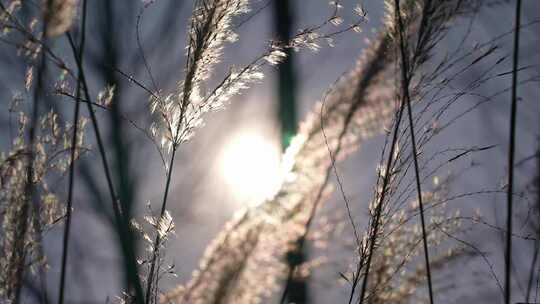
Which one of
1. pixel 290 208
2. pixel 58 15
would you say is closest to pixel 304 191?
pixel 290 208

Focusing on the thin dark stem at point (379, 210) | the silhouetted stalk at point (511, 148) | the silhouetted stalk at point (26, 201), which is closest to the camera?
the silhouetted stalk at point (511, 148)

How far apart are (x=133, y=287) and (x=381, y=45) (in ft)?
2.40

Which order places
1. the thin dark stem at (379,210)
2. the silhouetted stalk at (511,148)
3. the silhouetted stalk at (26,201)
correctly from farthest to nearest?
the silhouetted stalk at (26,201) < the thin dark stem at (379,210) < the silhouetted stalk at (511,148)

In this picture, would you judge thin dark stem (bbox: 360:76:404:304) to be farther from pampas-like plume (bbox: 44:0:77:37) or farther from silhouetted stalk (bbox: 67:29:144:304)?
pampas-like plume (bbox: 44:0:77:37)

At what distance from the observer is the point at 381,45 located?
4.64ft

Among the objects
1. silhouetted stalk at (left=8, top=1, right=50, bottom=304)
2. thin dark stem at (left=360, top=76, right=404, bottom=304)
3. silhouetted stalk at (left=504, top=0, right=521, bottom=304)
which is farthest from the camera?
silhouetted stalk at (left=8, top=1, right=50, bottom=304)

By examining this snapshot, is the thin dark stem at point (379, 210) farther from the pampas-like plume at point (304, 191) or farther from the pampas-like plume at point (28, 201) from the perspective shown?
the pampas-like plume at point (28, 201)

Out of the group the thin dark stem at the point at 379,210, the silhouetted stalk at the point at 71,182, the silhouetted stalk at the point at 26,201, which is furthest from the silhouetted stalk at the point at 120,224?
the thin dark stem at the point at 379,210

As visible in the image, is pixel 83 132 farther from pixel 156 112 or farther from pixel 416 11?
pixel 416 11

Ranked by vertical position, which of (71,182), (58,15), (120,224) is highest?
(58,15)

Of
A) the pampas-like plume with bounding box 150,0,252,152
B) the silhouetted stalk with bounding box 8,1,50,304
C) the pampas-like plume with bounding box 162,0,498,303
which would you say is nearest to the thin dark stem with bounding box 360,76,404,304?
the pampas-like plume with bounding box 162,0,498,303

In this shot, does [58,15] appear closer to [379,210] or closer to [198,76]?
[198,76]

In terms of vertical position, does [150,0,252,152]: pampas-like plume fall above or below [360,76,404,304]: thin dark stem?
above

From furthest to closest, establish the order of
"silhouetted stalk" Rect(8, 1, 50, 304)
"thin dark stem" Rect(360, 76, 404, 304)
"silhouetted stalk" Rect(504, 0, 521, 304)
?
1. "silhouetted stalk" Rect(8, 1, 50, 304)
2. "thin dark stem" Rect(360, 76, 404, 304)
3. "silhouetted stalk" Rect(504, 0, 521, 304)
